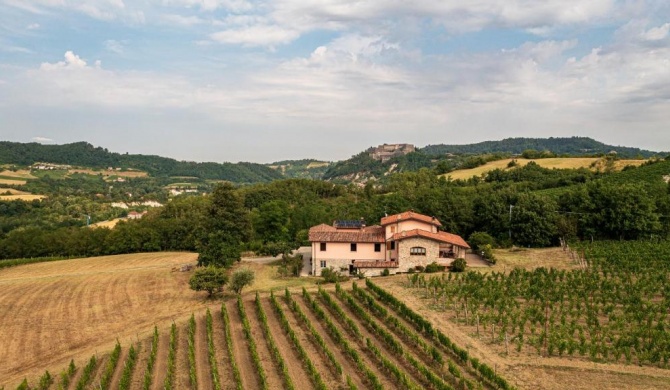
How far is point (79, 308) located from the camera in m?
37.6

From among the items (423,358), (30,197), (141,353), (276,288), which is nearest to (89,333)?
(141,353)

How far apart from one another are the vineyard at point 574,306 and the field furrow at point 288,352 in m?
10.5

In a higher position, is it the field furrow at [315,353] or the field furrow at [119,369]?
the field furrow at [315,353]

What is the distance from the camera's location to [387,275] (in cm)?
4212

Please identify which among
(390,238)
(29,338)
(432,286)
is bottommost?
(29,338)

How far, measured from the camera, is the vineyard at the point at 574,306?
2389 cm

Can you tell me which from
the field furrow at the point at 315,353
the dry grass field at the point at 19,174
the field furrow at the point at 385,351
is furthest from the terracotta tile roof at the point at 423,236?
the dry grass field at the point at 19,174

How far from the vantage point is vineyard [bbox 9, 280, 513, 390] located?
21.6 m

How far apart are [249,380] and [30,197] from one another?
132 meters

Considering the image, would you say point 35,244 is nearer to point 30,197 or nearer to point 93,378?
point 93,378

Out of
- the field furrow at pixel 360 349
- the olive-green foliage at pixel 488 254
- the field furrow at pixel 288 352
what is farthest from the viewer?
the olive-green foliage at pixel 488 254

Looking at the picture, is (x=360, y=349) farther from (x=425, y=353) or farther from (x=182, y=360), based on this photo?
(x=182, y=360)

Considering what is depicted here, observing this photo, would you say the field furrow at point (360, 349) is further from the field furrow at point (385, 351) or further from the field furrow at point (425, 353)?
the field furrow at point (425, 353)

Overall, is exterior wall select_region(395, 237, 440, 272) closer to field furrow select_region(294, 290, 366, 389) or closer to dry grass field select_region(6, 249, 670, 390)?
dry grass field select_region(6, 249, 670, 390)
